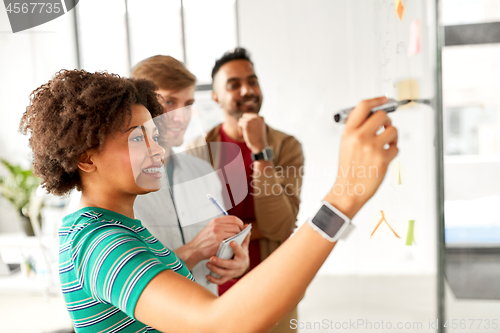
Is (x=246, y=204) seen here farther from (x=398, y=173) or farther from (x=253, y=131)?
(x=398, y=173)

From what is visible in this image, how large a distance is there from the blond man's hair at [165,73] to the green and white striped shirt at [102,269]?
1.51 ft

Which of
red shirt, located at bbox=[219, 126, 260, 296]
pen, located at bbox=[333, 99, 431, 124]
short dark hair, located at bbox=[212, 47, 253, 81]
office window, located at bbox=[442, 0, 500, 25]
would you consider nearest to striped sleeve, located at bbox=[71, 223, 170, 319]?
pen, located at bbox=[333, 99, 431, 124]

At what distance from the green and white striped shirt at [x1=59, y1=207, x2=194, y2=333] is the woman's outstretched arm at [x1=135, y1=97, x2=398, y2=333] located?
3cm

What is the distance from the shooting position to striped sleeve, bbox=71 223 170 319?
1.49 ft

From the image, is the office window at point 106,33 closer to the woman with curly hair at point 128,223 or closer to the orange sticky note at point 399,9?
the woman with curly hair at point 128,223

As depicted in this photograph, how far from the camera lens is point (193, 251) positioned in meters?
0.90

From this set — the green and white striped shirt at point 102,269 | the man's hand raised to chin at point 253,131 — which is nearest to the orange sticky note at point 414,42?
the man's hand raised to chin at point 253,131

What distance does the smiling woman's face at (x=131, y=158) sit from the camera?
633 mm

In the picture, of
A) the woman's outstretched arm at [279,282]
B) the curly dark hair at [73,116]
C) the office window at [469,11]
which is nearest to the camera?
the woman's outstretched arm at [279,282]

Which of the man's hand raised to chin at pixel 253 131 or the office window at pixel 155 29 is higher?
the office window at pixel 155 29

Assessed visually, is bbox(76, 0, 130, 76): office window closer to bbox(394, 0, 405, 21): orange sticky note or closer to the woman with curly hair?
the woman with curly hair

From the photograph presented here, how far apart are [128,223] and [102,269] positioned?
0.18 m

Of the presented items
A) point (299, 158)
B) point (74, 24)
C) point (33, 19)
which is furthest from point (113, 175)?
point (33, 19)

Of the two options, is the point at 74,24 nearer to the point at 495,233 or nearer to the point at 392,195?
the point at 392,195
